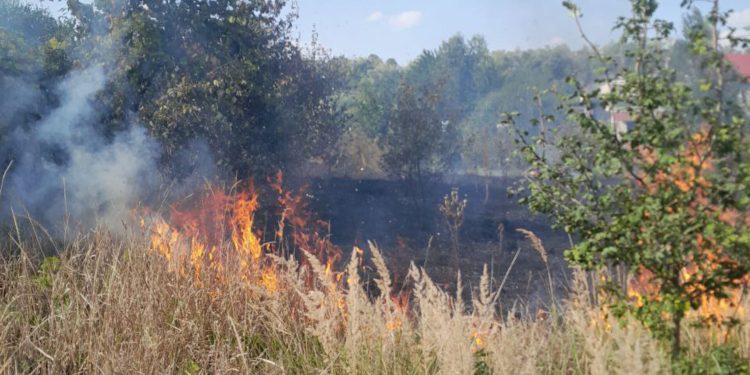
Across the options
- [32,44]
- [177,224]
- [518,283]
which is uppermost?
[32,44]

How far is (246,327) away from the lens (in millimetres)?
4703

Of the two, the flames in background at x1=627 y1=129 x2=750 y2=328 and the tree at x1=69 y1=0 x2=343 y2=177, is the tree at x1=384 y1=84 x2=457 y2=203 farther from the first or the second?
the flames in background at x1=627 y1=129 x2=750 y2=328

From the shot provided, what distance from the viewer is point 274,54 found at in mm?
12500

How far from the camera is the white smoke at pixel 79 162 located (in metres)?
9.81

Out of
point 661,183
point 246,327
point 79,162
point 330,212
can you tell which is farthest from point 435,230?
point 661,183

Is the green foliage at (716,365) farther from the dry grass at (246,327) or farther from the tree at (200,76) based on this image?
the tree at (200,76)

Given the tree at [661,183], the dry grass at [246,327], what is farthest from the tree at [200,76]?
the tree at [661,183]

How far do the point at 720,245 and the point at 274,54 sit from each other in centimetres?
1014

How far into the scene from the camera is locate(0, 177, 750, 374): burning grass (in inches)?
149

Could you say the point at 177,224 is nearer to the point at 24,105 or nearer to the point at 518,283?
the point at 24,105

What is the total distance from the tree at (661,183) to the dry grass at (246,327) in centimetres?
37

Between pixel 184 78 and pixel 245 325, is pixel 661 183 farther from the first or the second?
pixel 184 78

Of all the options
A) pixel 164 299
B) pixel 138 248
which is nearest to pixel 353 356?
pixel 164 299

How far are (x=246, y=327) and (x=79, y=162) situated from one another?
6854 mm
